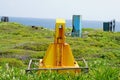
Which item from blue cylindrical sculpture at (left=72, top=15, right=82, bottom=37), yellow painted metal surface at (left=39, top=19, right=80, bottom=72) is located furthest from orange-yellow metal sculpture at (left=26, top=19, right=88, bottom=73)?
blue cylindrical sculpture at (left=72, top=15, right=82, bottom=37)

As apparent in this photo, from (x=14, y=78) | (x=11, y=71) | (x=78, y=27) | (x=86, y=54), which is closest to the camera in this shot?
(x=14, y=78)

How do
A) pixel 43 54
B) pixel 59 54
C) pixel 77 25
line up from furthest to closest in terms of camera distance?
pixel 77 25, pixel 43 54, pixel 59 54

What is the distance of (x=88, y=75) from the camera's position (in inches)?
474

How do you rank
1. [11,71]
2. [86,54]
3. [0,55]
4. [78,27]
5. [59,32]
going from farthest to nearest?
1. [78,27]
2. [86,54]
3. [0,55]
4. [59,32]
5. [11,71]

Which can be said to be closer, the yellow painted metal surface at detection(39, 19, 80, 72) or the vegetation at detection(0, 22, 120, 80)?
the vegetation at detection(0, 22, 120, 80)

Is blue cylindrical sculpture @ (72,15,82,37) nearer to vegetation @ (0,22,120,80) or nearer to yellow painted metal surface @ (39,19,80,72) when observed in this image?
vegetation @ (0,22,120,80)

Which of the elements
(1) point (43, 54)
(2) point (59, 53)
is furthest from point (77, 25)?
(2) point (59, 53)

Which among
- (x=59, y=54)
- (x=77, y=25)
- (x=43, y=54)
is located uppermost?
(x=59, y=54)

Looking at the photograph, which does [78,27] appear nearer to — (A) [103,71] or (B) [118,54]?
(B) [118,54]

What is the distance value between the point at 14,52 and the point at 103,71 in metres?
18.7

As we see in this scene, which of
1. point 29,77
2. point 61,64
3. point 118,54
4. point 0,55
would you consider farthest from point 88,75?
point 118,54

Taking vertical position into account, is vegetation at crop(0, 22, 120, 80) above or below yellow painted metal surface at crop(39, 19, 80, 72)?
below

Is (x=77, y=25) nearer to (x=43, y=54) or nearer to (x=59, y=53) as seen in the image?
(x=43, y=54)

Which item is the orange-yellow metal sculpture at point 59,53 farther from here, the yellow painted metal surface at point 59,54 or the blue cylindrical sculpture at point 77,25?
the blue cylindrical sculpture at point 77,25
